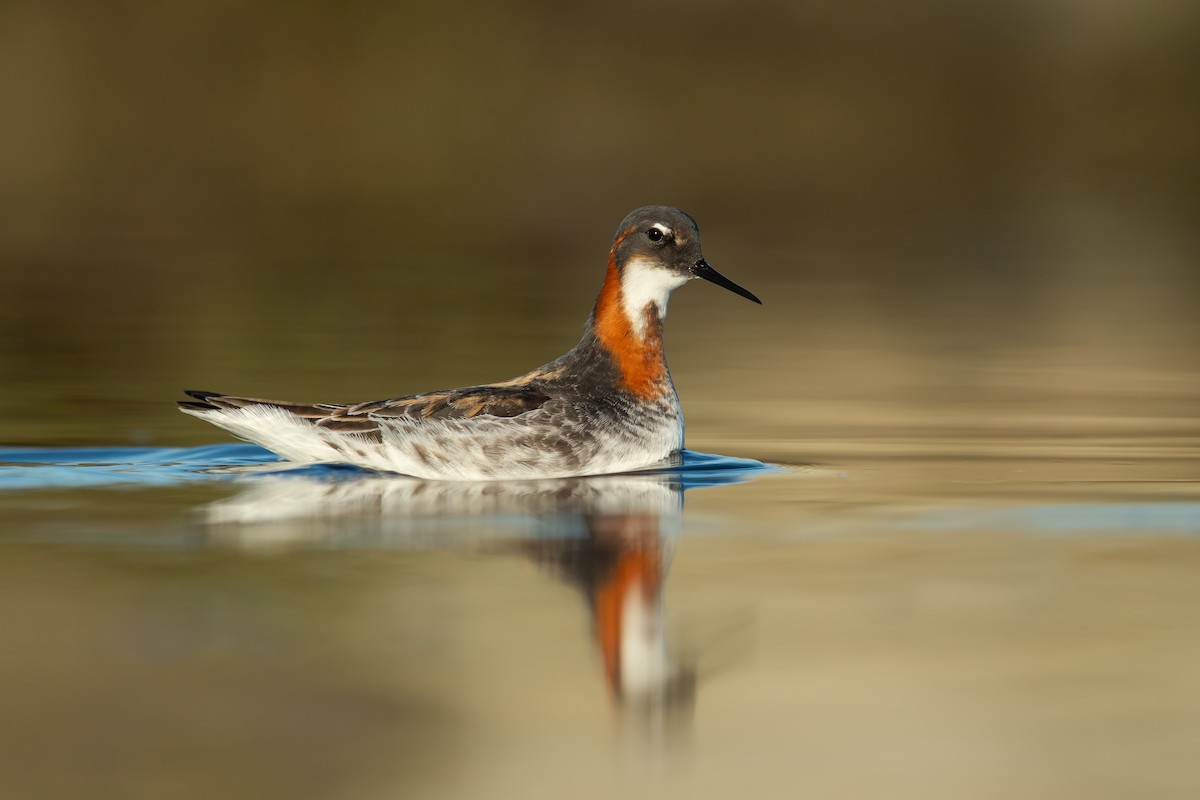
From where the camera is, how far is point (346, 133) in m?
51.8

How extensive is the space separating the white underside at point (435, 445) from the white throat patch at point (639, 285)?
1.01 meters

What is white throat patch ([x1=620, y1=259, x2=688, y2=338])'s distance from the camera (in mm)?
12562

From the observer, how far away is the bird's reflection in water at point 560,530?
758 cm

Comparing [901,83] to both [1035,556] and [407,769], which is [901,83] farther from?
[407,769]

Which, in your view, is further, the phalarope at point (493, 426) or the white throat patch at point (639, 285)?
the white throat patch at point (639, 285)

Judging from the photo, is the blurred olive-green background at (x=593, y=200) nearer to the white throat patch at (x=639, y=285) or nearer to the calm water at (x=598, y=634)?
the white throat patch at (x=639, y=285)

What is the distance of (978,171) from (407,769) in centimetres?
4280

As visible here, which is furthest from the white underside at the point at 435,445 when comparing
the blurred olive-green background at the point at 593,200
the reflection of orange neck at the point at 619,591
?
the reflection of orange neck at the point at 619,591

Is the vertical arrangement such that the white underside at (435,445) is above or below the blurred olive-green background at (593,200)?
below

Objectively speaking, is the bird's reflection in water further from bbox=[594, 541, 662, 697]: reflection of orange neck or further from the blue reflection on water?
the blue reflection on water

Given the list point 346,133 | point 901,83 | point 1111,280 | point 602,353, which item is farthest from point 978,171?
point 602,353

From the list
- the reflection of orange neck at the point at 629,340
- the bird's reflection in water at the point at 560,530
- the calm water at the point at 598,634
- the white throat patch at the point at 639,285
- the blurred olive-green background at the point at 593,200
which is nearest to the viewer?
the calm water at the point at 598,634

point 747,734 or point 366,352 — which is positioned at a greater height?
point 366,352

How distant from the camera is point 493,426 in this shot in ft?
38.1
